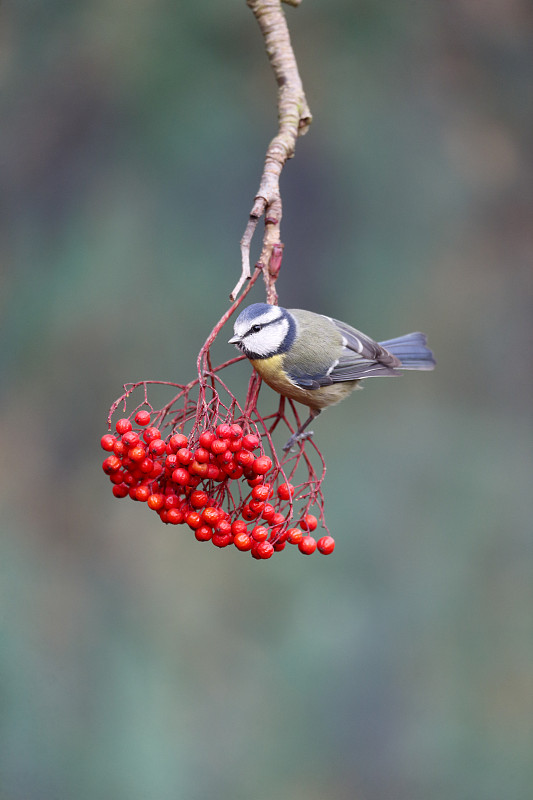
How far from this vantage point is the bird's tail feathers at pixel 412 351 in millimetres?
2225

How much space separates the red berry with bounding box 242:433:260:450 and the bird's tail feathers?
920 millimetres

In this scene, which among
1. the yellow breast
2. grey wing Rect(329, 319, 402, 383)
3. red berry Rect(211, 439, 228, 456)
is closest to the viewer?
red berry Rect(211, 439, 228, 456)

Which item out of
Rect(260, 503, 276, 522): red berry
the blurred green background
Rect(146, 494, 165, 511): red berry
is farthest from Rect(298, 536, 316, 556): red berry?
the blurred green background

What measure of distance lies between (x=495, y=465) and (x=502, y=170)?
1403mm

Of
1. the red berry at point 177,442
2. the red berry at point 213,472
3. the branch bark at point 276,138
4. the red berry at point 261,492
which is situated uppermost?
the branch bark at point 276,138

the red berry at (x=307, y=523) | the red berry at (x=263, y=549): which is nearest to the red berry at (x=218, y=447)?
the red berry at (x=263, y=549)

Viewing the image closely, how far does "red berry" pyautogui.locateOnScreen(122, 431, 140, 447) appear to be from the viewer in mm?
1433

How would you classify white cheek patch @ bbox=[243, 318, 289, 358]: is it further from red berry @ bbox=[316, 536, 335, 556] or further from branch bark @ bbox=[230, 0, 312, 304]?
red berry @ bbox=[316, 536, 335, 556]

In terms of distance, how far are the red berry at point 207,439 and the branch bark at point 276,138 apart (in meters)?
0.28

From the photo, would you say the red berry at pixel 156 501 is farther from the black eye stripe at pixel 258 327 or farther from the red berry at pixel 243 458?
the black eye stripe at pixel 258 327

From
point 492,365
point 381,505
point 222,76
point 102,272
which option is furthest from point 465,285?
point 102,272

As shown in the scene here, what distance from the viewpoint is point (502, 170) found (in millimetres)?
3434

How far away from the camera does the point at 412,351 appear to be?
2.24 m

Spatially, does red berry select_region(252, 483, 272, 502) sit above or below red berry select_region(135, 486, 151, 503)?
above
